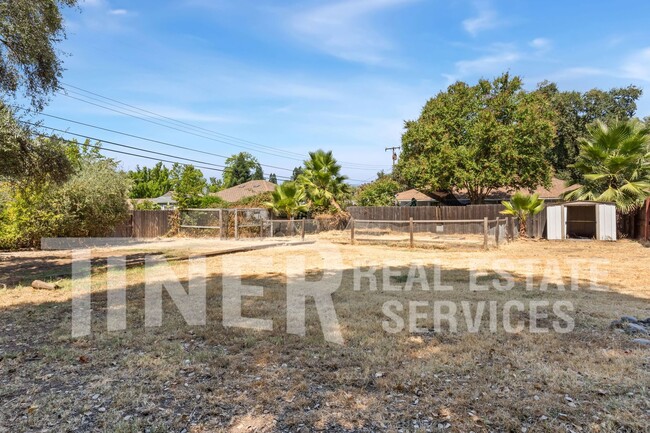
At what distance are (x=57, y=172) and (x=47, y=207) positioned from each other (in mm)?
7030

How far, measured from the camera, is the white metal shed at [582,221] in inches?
632

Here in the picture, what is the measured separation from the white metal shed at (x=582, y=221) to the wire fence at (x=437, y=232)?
7.69ft

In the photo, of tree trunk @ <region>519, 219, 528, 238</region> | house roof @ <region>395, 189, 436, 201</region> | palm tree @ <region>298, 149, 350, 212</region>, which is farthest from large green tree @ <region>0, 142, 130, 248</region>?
house roof @ <region>395, 189, 436, 201</region>

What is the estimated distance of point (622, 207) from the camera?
15.8m

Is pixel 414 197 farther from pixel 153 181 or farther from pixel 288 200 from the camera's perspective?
pixel 153 181

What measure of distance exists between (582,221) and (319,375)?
58.7ft

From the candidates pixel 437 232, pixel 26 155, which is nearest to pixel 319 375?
pixel 26 155

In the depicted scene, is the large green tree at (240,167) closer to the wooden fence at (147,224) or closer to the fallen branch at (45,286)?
the wooden fence at (147,224)

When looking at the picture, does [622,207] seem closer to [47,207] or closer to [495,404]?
[495,404]

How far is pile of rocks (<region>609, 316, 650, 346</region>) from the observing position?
4145 mm

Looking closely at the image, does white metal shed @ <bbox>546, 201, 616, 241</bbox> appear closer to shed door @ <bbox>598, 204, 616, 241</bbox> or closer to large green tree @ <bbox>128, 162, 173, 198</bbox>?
shed door @ <bbox>598, 204, 616, 241</bbox>

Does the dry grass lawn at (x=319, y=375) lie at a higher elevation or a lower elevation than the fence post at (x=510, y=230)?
lower

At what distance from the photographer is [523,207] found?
671 inches

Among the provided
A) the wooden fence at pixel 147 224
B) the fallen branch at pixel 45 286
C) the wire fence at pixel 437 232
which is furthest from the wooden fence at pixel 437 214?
the fallen branch at pixel 45 286
